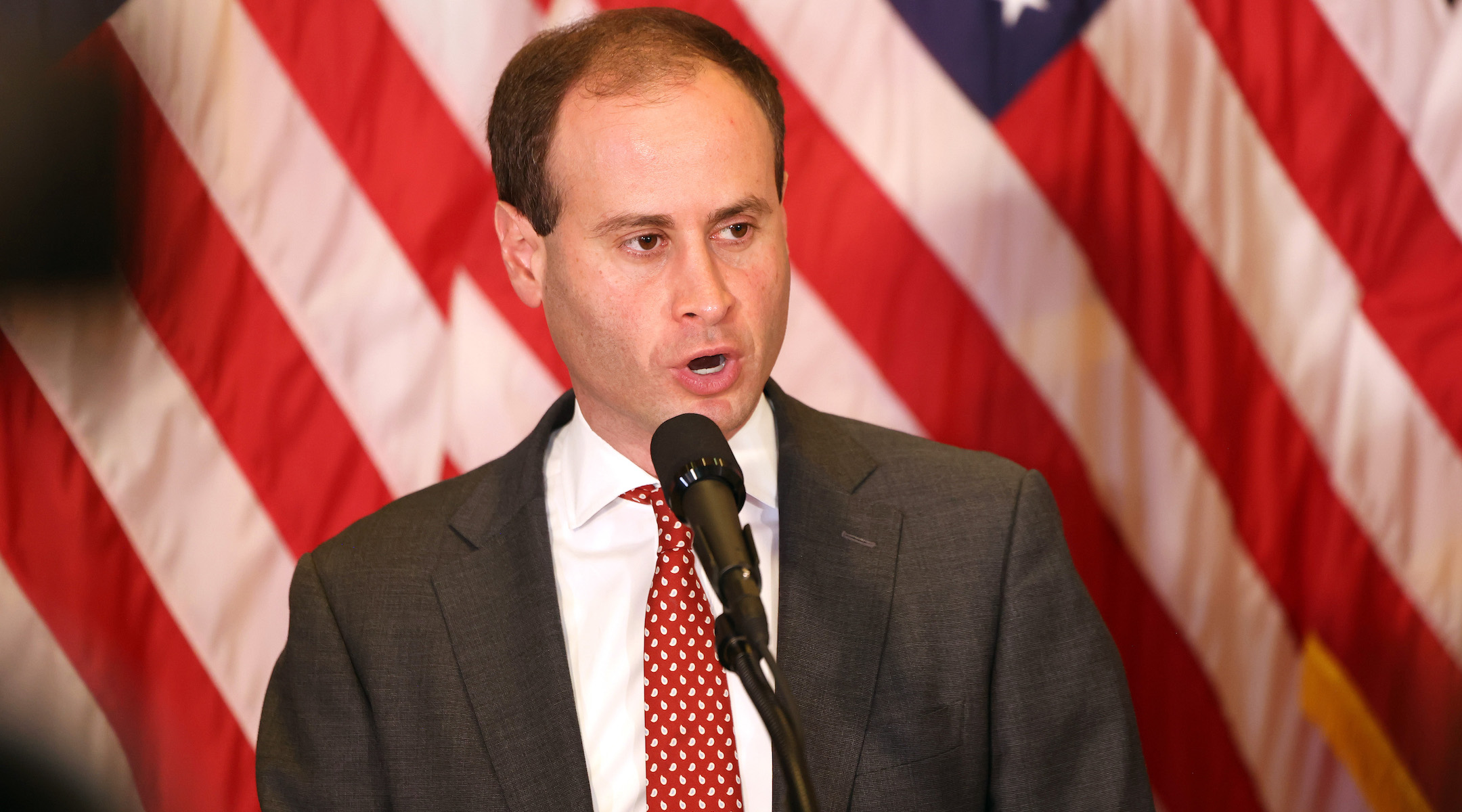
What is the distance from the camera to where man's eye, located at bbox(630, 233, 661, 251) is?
157cm

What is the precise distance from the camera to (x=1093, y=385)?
8.54 feet

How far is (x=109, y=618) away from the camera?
2439 millimetres

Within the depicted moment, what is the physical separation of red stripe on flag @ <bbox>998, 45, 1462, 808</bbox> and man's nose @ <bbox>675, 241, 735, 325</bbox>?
126cm

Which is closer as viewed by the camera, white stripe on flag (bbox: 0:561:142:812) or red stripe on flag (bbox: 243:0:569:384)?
white stripe on flag (bbox: 0:561:142:812)

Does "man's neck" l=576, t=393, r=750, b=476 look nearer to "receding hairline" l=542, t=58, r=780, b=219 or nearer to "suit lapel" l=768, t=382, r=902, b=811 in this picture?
"suit lapel" l=768, t=382, r=902, b=811

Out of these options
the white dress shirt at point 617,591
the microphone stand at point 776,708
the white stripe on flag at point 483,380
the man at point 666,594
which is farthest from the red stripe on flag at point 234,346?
the microphone stand at point 776,708

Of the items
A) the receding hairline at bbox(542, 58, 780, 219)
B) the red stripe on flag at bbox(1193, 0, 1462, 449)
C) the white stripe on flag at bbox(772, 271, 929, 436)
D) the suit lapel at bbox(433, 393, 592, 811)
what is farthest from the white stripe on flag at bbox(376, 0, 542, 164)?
the red stripe on flag at bbox(1193, 0, 1462, 449)

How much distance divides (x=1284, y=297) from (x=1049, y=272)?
1.68 ft

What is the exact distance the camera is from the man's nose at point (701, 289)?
1519 millimetres

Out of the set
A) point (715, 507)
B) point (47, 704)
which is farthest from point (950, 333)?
point (47, 704)

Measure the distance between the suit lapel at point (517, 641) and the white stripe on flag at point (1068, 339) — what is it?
1.18 metres

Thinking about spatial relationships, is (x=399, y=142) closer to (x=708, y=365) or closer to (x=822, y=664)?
(x=708, y=365)

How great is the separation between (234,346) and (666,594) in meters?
1.35

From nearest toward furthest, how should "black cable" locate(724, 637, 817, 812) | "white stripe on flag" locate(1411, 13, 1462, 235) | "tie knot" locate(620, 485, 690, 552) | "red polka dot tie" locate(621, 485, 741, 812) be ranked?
"black cable" locate(724, 637, 817, 812) < "red polka dot tie" locate(621, 485, 741, 812) < "tie knot" locate(620, 485, 690, 552) < "white stripe on flag" locate(1411, 13, 1462, 235)
